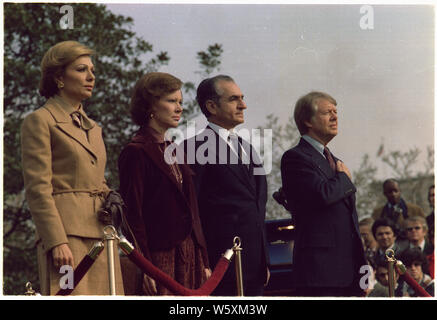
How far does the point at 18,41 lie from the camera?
43.5ft

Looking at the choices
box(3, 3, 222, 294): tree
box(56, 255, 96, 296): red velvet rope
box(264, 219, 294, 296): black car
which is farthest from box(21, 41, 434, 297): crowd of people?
box(3, 3, 222, 294): tree

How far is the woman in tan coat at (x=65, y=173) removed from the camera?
287 inches

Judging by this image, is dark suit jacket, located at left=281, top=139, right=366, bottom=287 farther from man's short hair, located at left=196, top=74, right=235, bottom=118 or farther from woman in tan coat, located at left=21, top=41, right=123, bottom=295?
woman in tan coat, located at left=21, top=41, right=123, bottom=295

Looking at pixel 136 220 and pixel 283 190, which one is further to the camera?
pixel 283 190

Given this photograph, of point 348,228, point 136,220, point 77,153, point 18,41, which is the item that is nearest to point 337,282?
point 348,228

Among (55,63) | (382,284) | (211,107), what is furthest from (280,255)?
(55,63)

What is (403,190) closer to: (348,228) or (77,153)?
(348,228)

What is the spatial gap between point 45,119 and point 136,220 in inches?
40.3

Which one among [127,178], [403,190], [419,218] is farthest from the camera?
[403,190]

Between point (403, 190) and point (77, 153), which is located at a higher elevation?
point (77, 153)

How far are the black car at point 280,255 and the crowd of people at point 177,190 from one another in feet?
3.06

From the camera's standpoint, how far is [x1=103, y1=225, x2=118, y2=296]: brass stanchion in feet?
23.5
